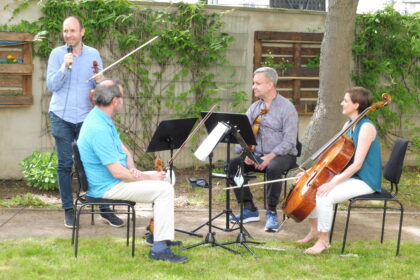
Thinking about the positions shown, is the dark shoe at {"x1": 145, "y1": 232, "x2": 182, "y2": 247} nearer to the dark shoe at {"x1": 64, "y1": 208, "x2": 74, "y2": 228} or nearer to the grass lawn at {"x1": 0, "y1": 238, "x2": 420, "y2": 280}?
the grass lawn at {"x1": 0, "y1": 238, "x2": 420, "y2": 280}

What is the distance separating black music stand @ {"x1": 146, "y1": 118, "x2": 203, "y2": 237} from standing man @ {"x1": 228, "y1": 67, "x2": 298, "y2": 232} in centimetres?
75

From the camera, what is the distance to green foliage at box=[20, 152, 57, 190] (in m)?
6.40

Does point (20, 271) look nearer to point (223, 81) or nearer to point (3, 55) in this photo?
point (3, 55)

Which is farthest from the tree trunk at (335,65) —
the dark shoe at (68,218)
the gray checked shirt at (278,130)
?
the dark shoe at (68,218)

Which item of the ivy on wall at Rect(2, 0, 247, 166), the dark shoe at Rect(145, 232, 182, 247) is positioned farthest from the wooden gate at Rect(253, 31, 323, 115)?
the dark shoe at Rect(145, 232, 182, 247)

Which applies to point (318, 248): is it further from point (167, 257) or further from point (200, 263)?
point (167, 257)

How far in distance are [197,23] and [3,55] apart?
2.35 metres

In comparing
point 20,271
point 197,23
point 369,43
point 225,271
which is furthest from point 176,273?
point 369,43

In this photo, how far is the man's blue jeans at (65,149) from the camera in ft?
17.2

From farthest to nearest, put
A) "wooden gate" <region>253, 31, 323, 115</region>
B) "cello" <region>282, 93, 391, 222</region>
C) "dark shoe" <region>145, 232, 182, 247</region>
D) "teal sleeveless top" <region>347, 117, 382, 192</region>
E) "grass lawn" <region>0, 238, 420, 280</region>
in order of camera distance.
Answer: "wooden gate" <region>253, 31, 323, 115</region> < "dark shoe" <region>145, 232, 182, 247</region> < "teal sleeveless top" <region>347, 117, 382, 192</region> < "cello" <region>282, 93, 391, 222</region> < "grass lawn" <region>0, 238, 420, 280</region>

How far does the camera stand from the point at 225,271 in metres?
4.17

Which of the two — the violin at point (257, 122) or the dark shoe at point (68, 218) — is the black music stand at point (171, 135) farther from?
the dark shoe at point (68, 218)

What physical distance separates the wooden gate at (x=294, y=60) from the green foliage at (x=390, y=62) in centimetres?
61

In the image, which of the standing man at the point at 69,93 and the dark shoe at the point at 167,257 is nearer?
the dark shoe at the point at 167,257
